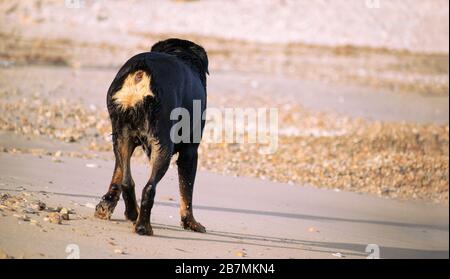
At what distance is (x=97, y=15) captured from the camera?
38.8m

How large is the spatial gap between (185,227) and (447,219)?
257 inches

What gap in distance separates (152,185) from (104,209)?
0.69 meters

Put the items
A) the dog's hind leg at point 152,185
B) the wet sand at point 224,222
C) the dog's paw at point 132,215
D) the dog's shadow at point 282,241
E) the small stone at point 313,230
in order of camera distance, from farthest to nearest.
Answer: the small stone at point 313,230
the dog's shadow at point 282,241
the dog's paw at point 132,215
the dog's hind leg at point 152,185
the wet sand at point 224,222

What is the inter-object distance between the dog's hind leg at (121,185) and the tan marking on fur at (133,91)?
0.30 meters

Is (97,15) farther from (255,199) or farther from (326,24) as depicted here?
(255,199)

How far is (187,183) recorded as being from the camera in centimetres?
926

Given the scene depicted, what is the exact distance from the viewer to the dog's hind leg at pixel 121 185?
848 centimetres

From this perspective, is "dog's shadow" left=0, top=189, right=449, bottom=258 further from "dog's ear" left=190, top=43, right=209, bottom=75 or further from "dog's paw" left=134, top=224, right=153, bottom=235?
"dog's ear" left=190, top=43, right=209, bottom=75

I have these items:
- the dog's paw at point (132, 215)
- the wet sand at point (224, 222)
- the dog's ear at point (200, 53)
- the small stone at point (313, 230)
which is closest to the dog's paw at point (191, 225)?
the wet sand at point (224, 222)

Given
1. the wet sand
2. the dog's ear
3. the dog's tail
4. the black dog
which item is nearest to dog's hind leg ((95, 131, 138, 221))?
the black dog

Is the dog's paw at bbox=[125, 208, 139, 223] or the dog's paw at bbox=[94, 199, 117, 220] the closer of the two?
the dog's paw at bbox=[94, 199, 117, 220]

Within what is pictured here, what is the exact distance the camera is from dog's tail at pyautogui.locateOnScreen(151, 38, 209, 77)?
9539mm

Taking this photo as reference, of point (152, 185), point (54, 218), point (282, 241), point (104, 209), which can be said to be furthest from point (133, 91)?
point (282, 241)

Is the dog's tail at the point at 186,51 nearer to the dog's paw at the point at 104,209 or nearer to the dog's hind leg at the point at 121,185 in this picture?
the dog's hind leg at the point at 121,185
